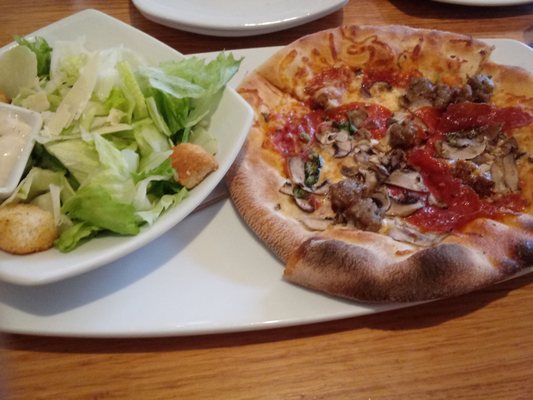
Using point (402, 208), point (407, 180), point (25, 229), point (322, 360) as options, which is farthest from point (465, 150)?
point (25, 229)

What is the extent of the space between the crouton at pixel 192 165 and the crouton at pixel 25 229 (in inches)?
15.6

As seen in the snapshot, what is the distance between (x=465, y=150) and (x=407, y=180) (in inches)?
11.4

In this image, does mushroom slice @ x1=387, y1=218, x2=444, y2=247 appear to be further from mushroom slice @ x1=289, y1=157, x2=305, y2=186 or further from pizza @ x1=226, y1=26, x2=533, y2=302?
mushroom slice @ x1=289, y1=157, x2=305, y2=186

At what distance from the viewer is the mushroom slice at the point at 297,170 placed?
6.18 ft

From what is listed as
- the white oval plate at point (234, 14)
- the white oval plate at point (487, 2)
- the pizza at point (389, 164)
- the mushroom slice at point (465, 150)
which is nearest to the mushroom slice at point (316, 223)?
the pizza at point (389, 164)

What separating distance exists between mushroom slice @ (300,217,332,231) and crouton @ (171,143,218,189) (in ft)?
1.17

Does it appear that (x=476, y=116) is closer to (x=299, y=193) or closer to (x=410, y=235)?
(x=410, y=235)

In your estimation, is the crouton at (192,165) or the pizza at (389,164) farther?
the crouton at (192,165)

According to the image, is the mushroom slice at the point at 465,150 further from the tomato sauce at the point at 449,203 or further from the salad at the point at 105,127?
the salad at the point at 105,127

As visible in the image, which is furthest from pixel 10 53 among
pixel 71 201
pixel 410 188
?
pixel 410 188

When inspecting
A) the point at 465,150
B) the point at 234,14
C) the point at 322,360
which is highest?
the point at 234,14

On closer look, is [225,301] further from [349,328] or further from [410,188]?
[410,188]

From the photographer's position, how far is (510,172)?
1896mm

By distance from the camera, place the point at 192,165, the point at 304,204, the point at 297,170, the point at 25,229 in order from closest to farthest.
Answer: the point at 25,229
the point at 192,165
the point at 304,204
the point at 297,170
